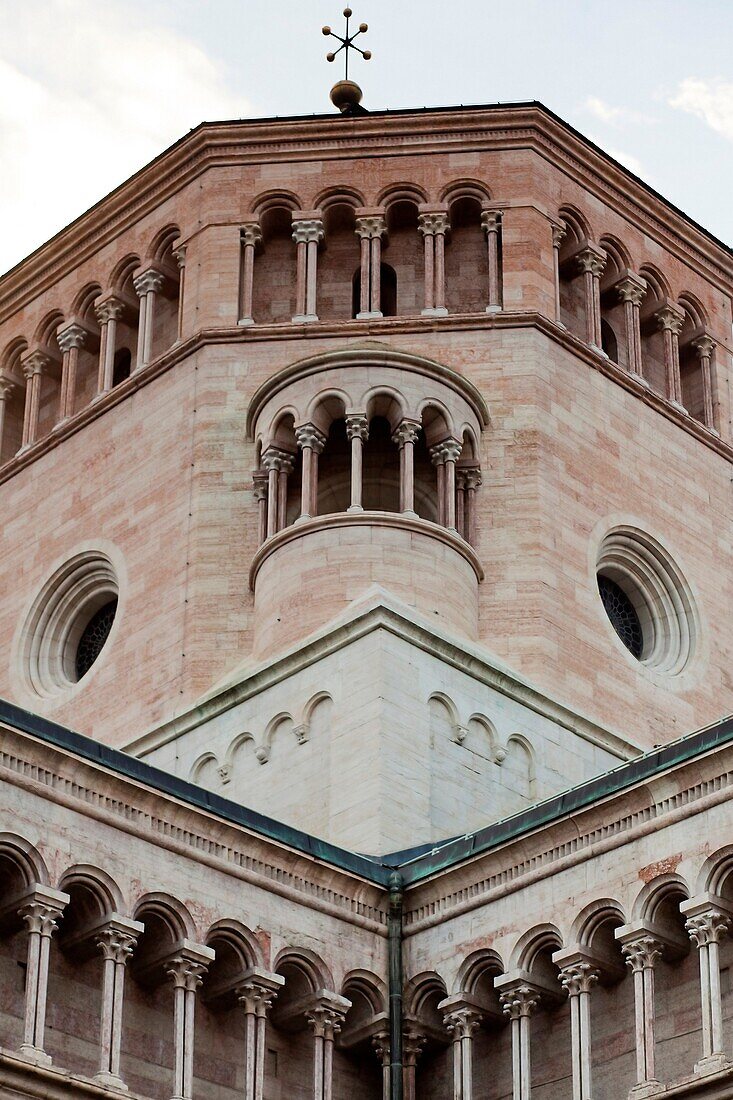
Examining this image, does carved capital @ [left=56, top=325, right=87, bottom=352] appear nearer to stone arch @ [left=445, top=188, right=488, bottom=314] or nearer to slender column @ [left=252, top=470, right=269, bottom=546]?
slender column @ [left=252, top=470, right=269, bottom=546]

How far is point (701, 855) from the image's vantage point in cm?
3080

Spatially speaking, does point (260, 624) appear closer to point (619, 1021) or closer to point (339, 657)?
point (339, 657)

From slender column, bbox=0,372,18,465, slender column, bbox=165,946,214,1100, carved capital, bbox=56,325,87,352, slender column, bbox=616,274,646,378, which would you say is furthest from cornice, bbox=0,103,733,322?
slender column, bbox=165,946,214,1100

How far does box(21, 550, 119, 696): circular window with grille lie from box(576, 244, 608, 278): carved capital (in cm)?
1035

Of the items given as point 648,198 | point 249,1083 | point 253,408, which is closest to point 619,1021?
point 249,1083

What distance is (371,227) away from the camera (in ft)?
152

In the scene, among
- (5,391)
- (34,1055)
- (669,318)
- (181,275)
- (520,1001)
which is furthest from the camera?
(5,391)

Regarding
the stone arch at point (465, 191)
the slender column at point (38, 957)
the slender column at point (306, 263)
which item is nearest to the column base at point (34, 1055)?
the slender column at point (38, 957)

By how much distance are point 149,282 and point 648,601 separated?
10980 mm

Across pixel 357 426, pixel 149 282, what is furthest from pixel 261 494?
pixel 149 282

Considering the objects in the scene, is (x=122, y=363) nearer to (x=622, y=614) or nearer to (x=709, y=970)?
(x=622, y=614)

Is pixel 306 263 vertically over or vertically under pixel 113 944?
over

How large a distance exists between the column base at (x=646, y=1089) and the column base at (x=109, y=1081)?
6007 mm

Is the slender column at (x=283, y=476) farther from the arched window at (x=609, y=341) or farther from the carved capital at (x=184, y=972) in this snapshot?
the carved capital at (x=184, y=972)
